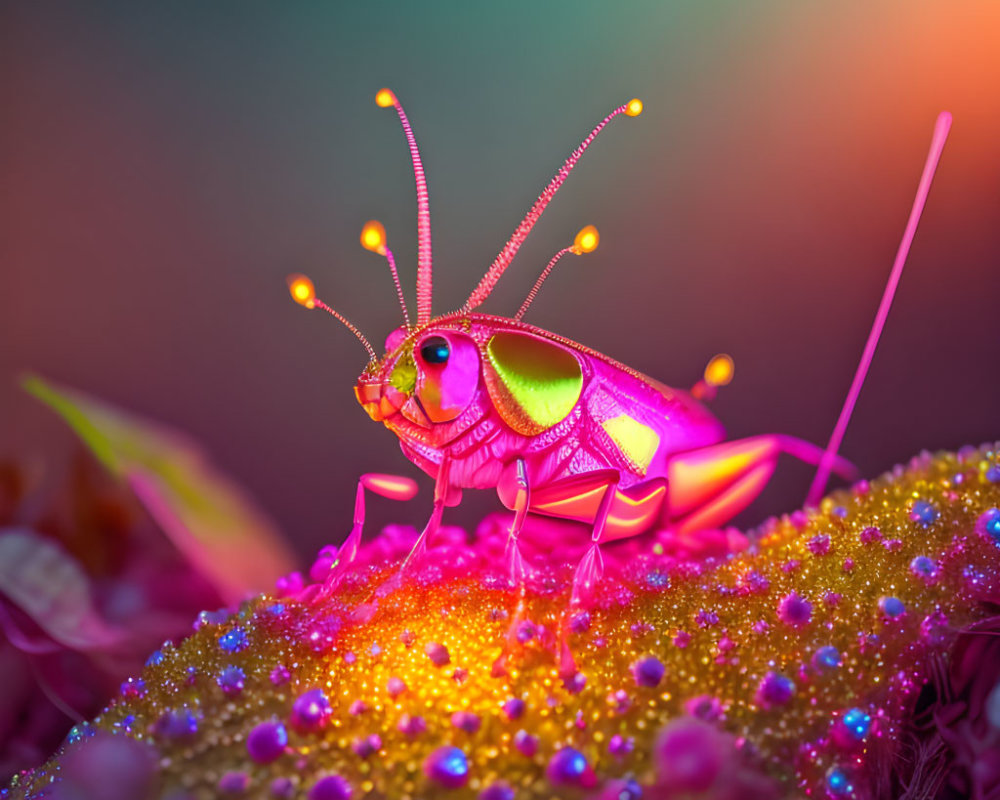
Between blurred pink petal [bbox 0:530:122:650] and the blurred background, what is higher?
the blurred background

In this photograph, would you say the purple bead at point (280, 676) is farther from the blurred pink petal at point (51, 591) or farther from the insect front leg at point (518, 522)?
the blurred pink petal at point (51, 591)

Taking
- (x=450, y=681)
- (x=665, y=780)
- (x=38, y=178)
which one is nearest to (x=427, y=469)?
(x=450, y=681)

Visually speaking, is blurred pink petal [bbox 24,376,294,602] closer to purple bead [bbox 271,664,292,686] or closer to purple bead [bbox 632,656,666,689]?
purple bead [bbox 271,664,292,686]

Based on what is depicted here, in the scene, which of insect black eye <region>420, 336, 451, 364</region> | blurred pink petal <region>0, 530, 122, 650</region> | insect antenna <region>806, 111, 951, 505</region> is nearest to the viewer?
insect black eye <region>420, 336, 451, 364</region>

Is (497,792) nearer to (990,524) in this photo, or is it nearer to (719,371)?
(990,524)

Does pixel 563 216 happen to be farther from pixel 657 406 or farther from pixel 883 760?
pixel 883 760

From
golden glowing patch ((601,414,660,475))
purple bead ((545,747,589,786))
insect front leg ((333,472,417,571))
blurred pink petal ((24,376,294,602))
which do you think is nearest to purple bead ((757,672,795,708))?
purple bead ((545,747,589,786))
